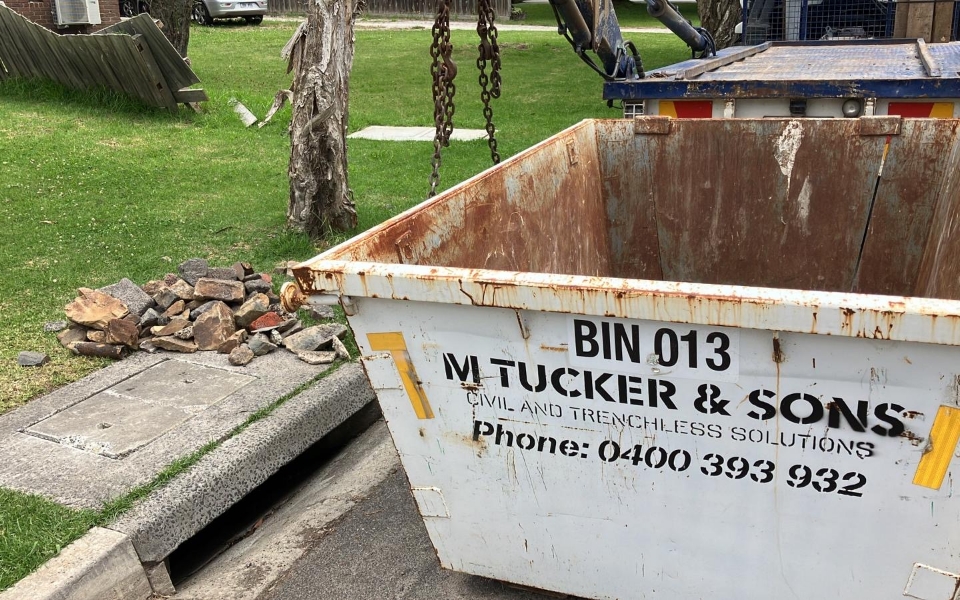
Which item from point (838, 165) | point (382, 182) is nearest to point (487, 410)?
point (838, 165)

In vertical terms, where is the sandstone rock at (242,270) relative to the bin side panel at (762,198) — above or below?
below

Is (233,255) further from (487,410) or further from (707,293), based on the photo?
(707,293)

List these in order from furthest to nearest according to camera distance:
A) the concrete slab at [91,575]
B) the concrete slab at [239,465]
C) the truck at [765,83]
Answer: the truck at [765,83], the concrete slab at [239,465], the concrete slab at [91,575]

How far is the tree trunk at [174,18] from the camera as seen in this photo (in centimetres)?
1209

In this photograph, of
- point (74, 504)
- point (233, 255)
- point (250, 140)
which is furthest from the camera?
point (250, 140)

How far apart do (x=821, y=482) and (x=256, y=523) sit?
2.47 meters

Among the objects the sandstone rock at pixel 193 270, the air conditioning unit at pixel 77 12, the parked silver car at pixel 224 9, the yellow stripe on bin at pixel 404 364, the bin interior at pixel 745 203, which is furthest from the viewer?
the parked silver car at pixel 224 9

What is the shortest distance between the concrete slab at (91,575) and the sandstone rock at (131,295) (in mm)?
2007

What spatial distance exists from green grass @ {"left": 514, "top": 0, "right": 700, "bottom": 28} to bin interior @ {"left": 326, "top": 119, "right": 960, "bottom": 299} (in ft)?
76.7

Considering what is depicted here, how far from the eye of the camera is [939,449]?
204cm

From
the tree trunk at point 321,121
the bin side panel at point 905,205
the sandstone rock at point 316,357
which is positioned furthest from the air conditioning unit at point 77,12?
the bin side panel at point 905,205

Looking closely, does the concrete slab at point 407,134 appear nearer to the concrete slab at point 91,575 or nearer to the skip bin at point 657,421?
the skip bin at point 657,421

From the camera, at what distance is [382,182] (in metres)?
8.08

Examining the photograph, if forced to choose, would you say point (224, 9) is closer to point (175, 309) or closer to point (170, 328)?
point (175, 309)
